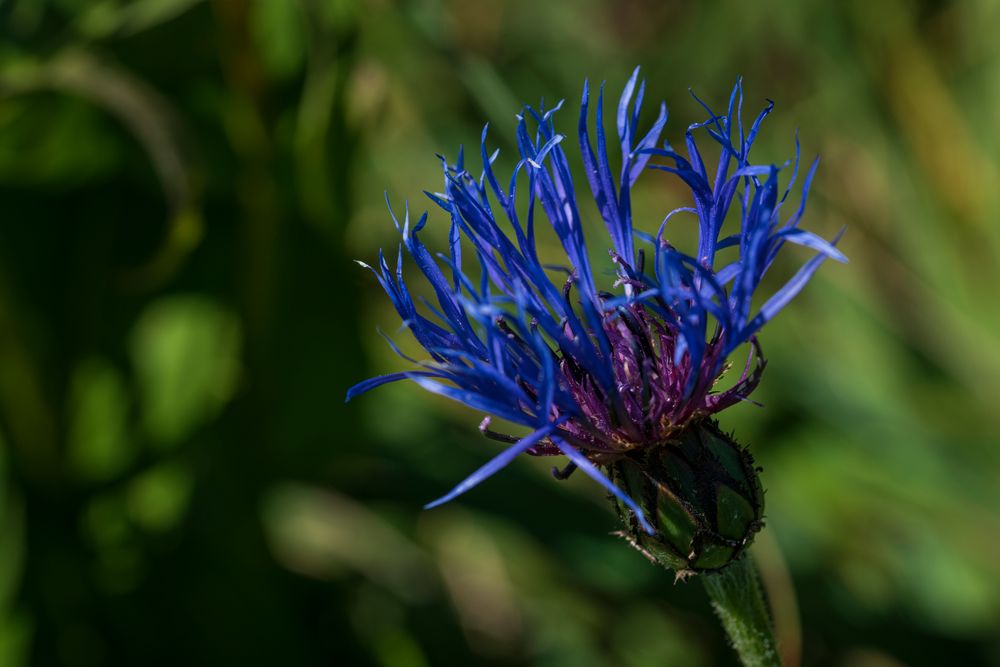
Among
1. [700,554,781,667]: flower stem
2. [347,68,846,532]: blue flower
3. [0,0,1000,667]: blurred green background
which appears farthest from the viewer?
[0,0,1000,667]: blurred green background

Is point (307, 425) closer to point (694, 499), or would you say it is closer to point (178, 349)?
point (178, 349)

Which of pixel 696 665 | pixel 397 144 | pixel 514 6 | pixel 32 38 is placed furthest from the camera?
pixel 514 6

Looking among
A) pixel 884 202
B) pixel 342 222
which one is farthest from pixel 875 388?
pixel 342 222

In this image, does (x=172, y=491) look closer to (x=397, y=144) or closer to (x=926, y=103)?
(x=397, y=144)

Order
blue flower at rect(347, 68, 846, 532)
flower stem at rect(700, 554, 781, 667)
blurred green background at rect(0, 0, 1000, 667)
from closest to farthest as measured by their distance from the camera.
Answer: blue flower at rect(347, 68, 846, 532) < flower stem at rect(700, 554, 781, 667) < blurred green background at rect(0, 0, 1000, 667)

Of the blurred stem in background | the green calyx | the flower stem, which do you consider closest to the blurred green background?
the blurred stem in background

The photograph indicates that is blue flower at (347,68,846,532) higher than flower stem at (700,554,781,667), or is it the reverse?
blue flower at (347,68,846,532)

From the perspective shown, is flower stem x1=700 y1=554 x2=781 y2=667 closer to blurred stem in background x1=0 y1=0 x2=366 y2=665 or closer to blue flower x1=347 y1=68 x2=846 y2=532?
blue flower x1=347 y1=68 x2=846 y2=532
